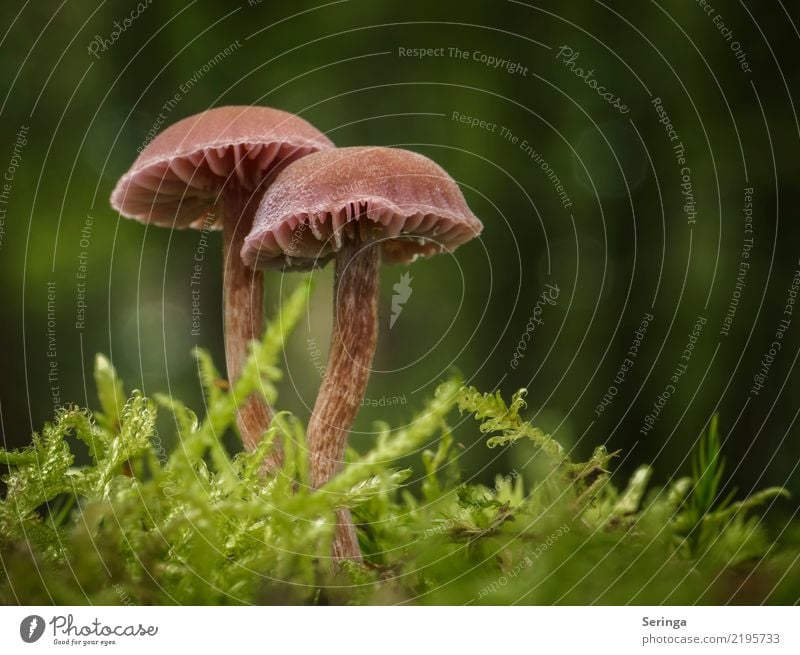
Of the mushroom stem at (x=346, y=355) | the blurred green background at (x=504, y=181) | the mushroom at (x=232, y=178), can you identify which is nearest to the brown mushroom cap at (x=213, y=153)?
the mushroom at (x=232, y=178)

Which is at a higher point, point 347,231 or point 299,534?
point 347,231

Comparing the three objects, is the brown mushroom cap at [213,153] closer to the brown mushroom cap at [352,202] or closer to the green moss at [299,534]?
the brown mushroom cap at [352,202]

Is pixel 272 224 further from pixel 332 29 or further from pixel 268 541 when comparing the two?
pixel 332 29

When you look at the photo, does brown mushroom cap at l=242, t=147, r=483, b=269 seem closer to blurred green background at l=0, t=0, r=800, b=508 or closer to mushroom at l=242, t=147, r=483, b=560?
mushroom at l=242, t=147, r=483, b=560

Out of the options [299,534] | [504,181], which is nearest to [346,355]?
[299,534]

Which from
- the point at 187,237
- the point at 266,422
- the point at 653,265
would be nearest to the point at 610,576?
the point at 266,422

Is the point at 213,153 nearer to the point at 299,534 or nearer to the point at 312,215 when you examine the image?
the point at 312,215
